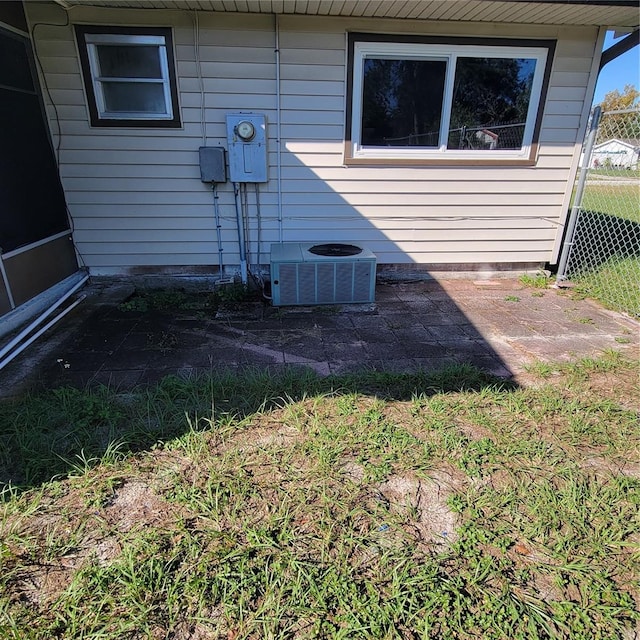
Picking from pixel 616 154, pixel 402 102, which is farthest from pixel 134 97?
pixel 616 154

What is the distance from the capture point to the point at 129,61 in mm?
3834

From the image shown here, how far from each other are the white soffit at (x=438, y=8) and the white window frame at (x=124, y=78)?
232 millimetres

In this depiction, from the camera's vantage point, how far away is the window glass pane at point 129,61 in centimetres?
380

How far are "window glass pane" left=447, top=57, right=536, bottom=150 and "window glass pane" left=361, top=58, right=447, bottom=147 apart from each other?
0.65 feet

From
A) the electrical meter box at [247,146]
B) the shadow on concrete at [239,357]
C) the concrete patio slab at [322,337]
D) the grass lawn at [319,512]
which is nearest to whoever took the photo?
the grass lawn at [319,512]

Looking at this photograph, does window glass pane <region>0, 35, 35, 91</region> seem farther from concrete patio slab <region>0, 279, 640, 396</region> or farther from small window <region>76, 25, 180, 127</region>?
concrete patio slab <region>0, 279, 640, 396</region>

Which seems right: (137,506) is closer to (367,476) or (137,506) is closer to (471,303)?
(367,476)

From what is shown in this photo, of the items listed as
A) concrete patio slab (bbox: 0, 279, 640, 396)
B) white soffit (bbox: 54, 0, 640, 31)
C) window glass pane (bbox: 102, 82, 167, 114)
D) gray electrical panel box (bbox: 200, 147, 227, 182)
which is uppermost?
white soffit (bbox: 54, 0, 640, 31)

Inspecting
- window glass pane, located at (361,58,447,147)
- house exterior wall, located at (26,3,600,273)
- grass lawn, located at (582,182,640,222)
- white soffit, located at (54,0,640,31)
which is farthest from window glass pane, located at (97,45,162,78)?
grass lawn, located at (582,182,640,222)

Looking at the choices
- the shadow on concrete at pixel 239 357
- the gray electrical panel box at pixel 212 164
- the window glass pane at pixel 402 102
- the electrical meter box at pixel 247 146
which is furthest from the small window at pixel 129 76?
the window glass pane at pixel 402 102

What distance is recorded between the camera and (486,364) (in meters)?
2.96

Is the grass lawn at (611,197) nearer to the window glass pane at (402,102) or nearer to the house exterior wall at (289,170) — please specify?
the house exterior wall at (289,170)

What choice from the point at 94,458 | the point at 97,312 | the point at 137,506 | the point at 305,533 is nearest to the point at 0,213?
the point at 97,312

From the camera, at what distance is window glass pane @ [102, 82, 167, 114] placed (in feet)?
12.8
